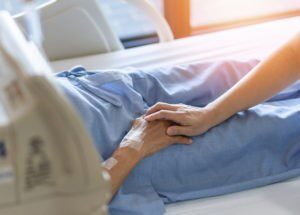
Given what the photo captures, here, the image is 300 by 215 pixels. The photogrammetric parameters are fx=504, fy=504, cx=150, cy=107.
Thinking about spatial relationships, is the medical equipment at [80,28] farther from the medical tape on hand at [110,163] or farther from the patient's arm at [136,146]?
the medical tape on hand at [110,163]

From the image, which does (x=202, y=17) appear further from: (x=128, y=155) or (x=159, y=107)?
(x=128, y=155)

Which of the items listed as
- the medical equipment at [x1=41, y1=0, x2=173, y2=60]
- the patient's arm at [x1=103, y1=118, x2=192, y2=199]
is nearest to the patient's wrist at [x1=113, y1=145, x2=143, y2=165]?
the patient's arm at [x1=103, y1=118, x2=192, y2=199]

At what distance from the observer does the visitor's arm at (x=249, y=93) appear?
47.4 inches

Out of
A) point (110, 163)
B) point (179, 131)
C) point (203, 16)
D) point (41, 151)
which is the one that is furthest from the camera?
point (203, 16)

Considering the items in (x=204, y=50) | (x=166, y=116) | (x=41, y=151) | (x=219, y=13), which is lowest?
(x=219, y=13)

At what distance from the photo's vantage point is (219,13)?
8.74ft

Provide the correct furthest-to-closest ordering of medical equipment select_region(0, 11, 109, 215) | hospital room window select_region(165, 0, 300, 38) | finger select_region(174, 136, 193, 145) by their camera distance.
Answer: hospital room window select_region(165, 0, 300, 38), finger select_region(174, 136, 193, 145), medical equipment select_region(0, 11, 109, 215)


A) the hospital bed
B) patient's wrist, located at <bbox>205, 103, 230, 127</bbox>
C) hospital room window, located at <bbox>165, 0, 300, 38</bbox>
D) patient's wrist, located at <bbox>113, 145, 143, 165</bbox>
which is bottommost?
hospital room window, located at <bbox>165, 0, 300, 38</bbox>

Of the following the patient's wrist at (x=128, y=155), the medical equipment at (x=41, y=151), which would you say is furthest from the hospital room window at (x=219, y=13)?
the medical equipment at (x=41, y=151)

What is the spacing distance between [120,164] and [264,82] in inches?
16.4

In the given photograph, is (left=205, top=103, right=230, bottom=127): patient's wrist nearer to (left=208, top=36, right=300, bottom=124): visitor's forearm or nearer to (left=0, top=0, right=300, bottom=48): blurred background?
(left=208, top=36, right=300, bottom=124): visitor's forearm

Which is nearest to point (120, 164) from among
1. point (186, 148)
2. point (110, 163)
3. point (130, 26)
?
point (110, 163)

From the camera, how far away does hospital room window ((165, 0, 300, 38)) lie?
2477mm

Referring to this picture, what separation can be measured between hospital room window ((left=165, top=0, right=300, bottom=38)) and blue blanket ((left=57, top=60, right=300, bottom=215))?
1227mm
